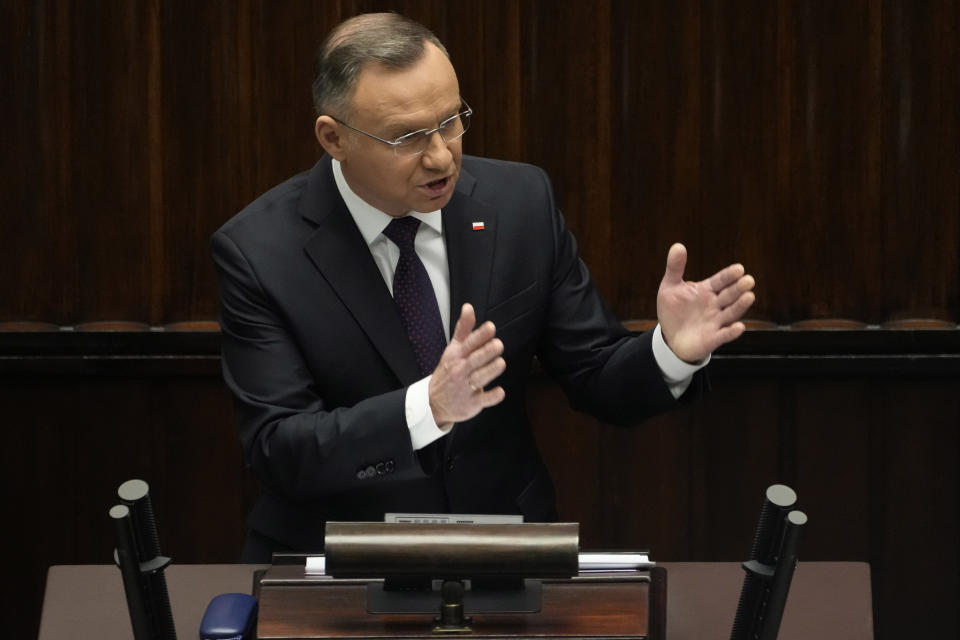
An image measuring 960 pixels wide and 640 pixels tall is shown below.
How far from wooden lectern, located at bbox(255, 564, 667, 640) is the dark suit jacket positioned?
17.3 inches

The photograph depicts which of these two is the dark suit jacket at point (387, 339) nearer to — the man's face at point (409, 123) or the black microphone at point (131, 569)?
the man's face at point (409, 123)

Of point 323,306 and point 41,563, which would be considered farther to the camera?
point 41,563

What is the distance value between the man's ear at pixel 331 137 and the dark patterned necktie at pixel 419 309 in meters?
0.19

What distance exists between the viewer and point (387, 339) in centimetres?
241

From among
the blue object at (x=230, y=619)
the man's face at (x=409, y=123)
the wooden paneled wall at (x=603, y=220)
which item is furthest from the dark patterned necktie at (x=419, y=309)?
the wooden paneled wall at (x=603, y=220)

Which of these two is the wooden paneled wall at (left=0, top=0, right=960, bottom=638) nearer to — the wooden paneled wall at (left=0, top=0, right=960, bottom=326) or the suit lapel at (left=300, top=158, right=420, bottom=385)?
the wooden paneled wall at (left=0, top=0, right=960, bottom=326)

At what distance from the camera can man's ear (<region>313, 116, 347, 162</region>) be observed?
240 cm

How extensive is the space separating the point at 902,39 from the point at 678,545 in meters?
1.34

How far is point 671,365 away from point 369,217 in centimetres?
57

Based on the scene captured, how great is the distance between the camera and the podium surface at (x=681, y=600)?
1950 mm

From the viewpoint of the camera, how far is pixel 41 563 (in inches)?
142

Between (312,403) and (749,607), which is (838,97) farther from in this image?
(749,607)

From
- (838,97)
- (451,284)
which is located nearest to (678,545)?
(838,97)

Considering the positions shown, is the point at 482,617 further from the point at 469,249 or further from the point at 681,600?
the point at 469,249
